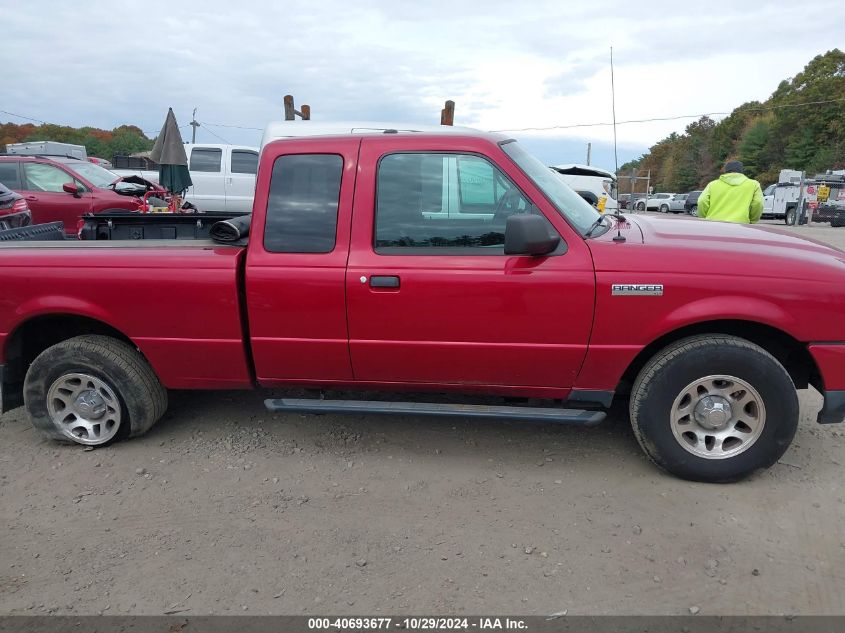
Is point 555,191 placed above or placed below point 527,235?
above

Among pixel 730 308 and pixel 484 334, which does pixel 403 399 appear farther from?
pixel 730 308

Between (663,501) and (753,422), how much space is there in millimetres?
648

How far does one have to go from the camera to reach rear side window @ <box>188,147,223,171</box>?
1277cm

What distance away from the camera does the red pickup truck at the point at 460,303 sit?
3.12 m

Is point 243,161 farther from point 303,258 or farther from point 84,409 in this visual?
point 303,258

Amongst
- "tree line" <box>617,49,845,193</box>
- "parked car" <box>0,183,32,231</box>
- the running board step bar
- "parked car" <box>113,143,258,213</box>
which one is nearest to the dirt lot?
the running board step bar

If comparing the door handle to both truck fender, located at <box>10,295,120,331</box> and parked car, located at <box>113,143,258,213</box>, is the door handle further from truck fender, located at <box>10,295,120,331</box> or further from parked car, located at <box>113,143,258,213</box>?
parked car, located at <box>113,143,258,213</box>

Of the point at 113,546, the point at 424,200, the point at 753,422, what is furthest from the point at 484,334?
the point at 113,546

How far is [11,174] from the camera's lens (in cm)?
999

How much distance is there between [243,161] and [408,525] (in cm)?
1138

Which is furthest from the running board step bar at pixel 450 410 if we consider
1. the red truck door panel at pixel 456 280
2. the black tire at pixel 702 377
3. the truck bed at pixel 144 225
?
the truck bed at pixel 144 225

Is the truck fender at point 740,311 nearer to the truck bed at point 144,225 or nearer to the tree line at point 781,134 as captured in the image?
the truck bed at point 144,225

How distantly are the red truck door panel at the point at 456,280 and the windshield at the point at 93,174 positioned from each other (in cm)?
891
